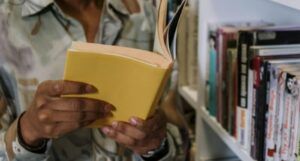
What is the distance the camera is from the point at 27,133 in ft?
2.77

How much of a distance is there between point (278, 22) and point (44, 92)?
0.64m

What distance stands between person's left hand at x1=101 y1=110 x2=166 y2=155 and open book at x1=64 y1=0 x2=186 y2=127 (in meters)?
0.03

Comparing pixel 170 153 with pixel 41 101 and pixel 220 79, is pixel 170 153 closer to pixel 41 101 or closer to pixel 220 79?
pixel 220 79

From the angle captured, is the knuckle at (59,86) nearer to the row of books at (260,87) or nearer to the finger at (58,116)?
the finger at (58,116)

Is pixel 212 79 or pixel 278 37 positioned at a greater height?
pixel 278 37

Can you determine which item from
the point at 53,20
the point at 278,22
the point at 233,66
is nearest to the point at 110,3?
the point at 53,20

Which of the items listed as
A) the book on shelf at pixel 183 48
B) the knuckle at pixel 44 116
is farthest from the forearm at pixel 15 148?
the book on shelf at pixel 183 48

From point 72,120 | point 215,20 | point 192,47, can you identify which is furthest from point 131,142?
point 192,47

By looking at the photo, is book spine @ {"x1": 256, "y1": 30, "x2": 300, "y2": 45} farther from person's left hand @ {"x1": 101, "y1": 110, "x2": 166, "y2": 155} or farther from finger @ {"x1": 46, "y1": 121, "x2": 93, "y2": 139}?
finger @ {"x1": 46, "y1": 121, "x2": 93, "y2": 139}

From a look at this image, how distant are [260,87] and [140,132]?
24cm

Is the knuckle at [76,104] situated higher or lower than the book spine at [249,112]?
higher

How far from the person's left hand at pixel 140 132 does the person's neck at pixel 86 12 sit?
0.82 feet

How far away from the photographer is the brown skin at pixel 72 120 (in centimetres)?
77

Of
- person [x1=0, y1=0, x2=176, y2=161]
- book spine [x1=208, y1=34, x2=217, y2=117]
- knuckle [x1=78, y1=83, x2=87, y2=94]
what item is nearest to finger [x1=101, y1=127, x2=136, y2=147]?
person [x1=0, y1=0, x2=176, y2=161]
